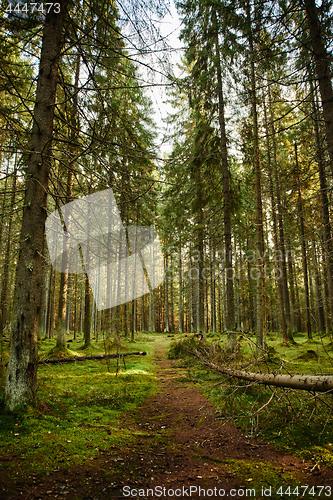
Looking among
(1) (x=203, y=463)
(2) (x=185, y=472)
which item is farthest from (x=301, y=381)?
(2) (x=185, y=472)

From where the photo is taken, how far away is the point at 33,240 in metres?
4.28

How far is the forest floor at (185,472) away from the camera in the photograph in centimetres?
251

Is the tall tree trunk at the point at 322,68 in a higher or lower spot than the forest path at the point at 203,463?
higher

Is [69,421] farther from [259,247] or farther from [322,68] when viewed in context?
[322,68]

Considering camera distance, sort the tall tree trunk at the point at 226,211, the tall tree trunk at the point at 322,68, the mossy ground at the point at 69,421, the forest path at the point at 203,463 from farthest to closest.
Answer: the tall tree trunk at the point at 226,211 → the tall tree trunk at the point at 322,68 → the mossy ground at the point at 69,421 → the forest path at the point at 203,463

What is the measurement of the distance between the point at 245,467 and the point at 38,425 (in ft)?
9.43

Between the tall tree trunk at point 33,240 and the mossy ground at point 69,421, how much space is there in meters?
0.46

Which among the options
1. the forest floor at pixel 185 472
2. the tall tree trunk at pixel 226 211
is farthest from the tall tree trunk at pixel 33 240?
the tall tree trunk at pixel 226 211

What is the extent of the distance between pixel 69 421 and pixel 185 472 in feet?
6.78

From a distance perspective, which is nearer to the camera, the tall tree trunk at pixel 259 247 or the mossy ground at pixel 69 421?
the mossy ground at pixel 69 421

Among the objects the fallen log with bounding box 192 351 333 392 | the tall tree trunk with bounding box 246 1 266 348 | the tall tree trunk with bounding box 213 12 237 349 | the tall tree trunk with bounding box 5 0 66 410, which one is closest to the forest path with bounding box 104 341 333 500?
the fallen log with bounding box 192 351 333 392

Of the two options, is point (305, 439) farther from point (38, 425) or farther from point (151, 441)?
point (38, 425)

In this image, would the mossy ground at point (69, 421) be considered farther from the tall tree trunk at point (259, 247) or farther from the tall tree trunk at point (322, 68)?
the tall tree trunk at point (322, 68)

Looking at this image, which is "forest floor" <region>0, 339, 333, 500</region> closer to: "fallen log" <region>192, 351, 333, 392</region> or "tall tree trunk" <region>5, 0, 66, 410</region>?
"fallen log" <region>192, 351, 333, 392</region>
